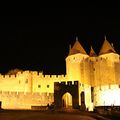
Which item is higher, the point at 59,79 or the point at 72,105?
the point at 59,79

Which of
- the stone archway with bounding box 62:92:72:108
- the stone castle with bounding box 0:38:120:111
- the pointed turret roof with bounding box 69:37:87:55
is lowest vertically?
the stone archway with bounding box 62:92:72:108

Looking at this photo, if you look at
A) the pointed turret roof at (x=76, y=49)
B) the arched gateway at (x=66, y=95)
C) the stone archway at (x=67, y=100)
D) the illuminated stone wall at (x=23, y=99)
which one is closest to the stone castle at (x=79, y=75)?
the pointed turret roof at (x=76, y=49)

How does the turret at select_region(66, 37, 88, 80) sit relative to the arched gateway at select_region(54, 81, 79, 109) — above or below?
above

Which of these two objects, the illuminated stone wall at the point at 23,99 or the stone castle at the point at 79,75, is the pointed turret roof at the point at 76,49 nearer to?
the stone castle at the point at 79,75

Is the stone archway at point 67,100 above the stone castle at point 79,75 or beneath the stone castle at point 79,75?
beneath

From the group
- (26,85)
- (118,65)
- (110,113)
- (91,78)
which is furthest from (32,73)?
(110,113)

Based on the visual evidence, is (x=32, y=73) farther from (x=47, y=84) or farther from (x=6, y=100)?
(x=6, y=100)

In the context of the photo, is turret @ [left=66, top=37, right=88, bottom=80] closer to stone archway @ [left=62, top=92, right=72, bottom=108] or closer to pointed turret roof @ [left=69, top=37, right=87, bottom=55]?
pointed turret roof @ [left=69, top=37, right=87, bottom=55]

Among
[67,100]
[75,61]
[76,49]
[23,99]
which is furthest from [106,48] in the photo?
[23,99]

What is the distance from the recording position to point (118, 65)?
44219mm

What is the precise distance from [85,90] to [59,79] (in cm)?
1000

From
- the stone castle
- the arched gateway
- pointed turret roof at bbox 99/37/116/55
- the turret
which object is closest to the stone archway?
the arched gateway

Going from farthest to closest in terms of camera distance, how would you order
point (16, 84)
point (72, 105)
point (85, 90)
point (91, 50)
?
point (91, 50) < point (16, 84) < point (85, 90) < point (72, 105)

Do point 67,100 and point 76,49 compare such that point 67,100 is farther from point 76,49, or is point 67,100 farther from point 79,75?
point 76,49
